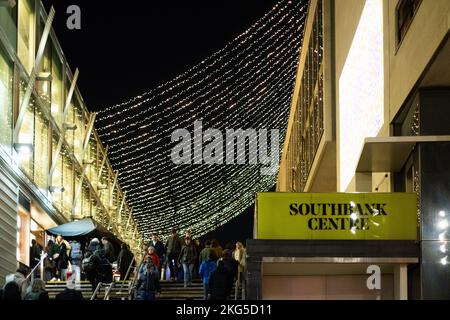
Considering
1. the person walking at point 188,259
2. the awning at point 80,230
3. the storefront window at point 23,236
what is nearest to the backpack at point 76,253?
the awning at point 80,230

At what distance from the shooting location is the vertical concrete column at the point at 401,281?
2303cm

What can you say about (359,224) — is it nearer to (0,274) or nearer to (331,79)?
(0,274)

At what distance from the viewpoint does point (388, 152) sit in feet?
82.3

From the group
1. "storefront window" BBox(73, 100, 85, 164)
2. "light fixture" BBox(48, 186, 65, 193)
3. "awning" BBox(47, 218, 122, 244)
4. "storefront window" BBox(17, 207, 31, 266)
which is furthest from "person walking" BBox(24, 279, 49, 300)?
"storefront window" BBox(73, 100, 85, 164)

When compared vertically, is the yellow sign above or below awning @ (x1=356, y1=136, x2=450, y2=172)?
below

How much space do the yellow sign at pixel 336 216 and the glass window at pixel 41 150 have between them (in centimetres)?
1817

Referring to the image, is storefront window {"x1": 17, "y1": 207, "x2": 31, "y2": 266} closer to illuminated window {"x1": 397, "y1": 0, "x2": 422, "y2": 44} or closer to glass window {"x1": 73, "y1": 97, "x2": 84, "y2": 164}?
glass window {"x1": 73, "y1": 97, "x2": 84, "y2": 164}

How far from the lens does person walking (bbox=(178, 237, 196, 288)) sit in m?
28.4

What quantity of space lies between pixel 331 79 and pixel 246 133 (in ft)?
51.7

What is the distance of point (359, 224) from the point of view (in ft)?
77.2

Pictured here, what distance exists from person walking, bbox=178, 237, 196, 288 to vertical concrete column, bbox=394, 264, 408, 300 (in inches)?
269

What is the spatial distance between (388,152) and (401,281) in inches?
139

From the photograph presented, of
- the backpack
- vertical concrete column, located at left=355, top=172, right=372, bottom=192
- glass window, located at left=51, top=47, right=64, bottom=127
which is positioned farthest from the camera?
glass window, located at left=51, top=47, right=64, bottom=127
